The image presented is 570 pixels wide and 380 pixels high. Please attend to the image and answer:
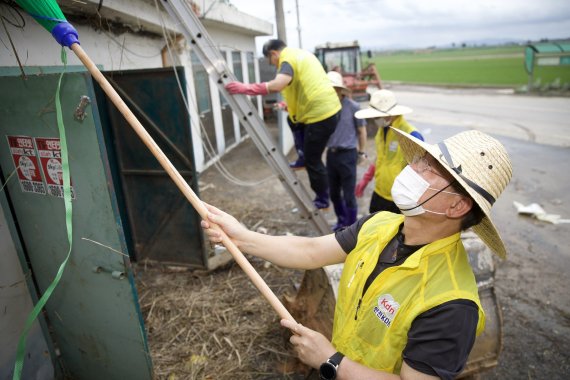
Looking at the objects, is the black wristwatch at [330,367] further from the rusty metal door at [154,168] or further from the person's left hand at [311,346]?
the rusty metal door at [154,168]

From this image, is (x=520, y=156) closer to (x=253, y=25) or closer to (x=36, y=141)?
(x=253, y=25)

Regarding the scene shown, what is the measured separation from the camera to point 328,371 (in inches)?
54.6

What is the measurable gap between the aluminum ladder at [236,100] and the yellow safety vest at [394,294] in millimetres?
2190

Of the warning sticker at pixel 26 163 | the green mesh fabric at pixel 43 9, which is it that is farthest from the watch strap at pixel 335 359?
the green mesh fabric at pixel 43 9

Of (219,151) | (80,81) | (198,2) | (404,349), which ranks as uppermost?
(198,2)

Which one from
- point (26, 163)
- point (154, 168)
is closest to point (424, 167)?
point (26, 163)

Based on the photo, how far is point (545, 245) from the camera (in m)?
4.89

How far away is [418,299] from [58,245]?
2080mm

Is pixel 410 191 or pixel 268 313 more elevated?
pixel 410 191

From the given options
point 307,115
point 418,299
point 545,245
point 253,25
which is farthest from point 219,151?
point 418,299

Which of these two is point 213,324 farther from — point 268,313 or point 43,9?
point 43,9

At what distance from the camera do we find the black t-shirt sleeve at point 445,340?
1.20 meters

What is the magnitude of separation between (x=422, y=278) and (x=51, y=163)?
1.99m

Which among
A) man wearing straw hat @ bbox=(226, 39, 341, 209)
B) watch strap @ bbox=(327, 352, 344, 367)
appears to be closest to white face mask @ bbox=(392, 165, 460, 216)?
watch strap @ bbox=(327, 352, 344, 367)
